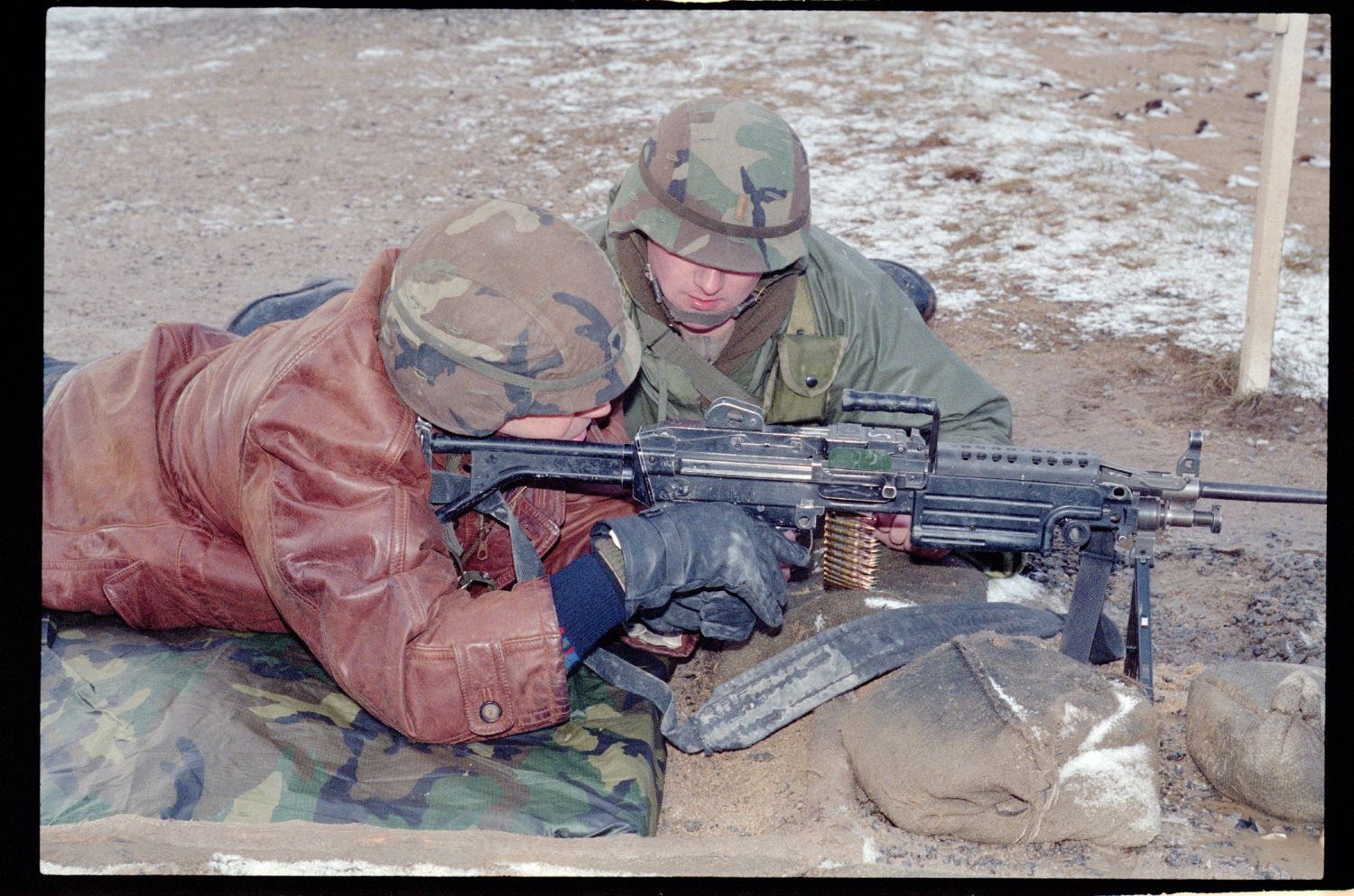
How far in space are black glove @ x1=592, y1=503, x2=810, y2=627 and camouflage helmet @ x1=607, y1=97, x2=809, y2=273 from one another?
940 mm

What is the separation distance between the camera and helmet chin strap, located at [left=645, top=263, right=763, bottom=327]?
13.0ft

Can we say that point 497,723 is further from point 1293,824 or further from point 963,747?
point 1293,824

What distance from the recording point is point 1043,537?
11.2 feet

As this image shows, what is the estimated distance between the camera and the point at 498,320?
2.94 meters

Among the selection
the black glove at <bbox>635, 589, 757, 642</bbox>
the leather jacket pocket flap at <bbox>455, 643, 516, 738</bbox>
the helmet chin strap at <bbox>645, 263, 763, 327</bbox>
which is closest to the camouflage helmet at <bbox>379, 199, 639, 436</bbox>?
the leather jacket pocket flap at <bbox>455, 643, 516, 738</bbox>

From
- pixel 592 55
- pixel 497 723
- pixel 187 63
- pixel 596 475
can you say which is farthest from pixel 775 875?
pixel 187 63

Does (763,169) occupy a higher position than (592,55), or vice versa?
(763,169)

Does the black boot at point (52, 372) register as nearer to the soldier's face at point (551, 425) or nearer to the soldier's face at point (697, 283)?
the soldier's face at point (551, 425)

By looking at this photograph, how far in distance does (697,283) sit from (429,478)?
1180 mm

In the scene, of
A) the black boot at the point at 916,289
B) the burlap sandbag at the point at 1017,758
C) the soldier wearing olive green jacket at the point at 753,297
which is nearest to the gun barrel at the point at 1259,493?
the burlap sandbag at the point at 1017,758

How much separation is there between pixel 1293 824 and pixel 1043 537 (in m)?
0.92

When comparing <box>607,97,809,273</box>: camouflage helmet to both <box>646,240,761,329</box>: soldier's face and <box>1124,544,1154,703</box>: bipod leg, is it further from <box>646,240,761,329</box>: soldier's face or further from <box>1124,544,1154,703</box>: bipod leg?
<box>1124,544,1154,703</box>: bipod leg

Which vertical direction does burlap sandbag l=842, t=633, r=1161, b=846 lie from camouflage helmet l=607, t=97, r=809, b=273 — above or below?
below

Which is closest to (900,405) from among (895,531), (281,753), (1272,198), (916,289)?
(895,531)
